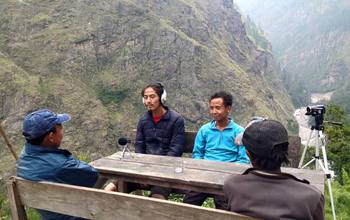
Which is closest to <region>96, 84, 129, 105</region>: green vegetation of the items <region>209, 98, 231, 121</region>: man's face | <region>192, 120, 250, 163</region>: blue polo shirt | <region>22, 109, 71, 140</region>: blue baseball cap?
<region>192, 120, 250, 163</region>: blue polo shirt

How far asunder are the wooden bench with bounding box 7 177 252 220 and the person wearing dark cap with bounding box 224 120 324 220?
0.15m

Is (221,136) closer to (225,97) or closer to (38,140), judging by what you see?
(225,97)

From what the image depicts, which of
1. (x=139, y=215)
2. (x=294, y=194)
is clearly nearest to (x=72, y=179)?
(x=139, y=215)

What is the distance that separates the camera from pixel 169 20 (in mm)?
118188

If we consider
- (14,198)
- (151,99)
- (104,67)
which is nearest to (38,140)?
(14,198)

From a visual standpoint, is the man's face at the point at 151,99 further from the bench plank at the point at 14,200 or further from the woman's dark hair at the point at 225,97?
the bench plank at the point at 14,200

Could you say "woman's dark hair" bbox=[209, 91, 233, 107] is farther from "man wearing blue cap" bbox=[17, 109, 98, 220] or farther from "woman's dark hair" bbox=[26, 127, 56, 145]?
"woman's dark hair" bbox=[26, 127, 56, 145]

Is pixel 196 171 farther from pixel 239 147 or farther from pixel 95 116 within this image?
pixel 95 116

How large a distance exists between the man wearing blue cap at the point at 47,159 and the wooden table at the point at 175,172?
2.29ft

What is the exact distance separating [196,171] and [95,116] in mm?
79782

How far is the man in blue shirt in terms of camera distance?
17.4ft

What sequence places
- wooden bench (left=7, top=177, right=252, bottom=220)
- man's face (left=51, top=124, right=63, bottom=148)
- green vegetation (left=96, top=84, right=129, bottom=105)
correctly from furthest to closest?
green vegetation (left=96, top=84, right=129, bottom=105)
man's face (left=51, top=124, right=63, bottom=148)
wooden bench (left=7, top=177, right=252, bottom=220)

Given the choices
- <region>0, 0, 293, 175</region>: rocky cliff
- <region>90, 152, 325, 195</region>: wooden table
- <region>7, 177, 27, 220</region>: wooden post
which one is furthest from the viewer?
<region>0, 0, 293, 175</region>: rocky cliff

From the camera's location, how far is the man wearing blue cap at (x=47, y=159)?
11.3 feet
